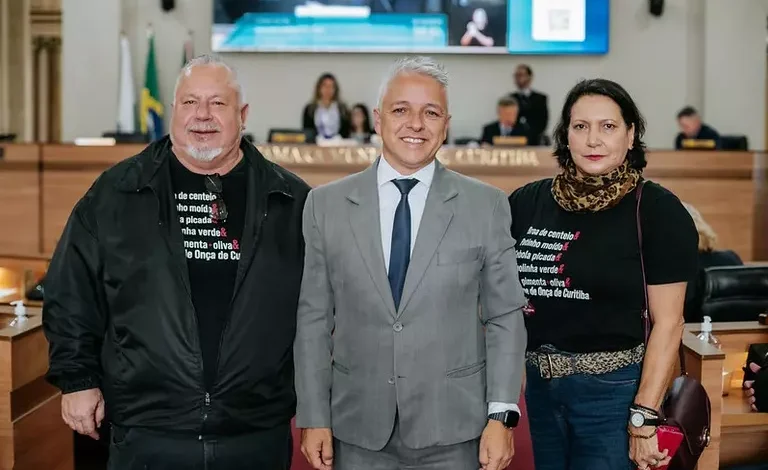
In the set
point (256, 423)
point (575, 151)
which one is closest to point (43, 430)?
point (256, 423)

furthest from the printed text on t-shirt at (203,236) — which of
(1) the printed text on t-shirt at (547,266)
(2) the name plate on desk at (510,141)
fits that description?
(2) the name plate on desk at (510,141)

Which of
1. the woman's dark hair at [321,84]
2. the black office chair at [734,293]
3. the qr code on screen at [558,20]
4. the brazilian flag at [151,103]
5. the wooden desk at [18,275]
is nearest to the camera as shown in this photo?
the black office chair at [734,293]

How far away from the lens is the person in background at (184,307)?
6.88ft

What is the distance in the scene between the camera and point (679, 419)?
2.16 meters

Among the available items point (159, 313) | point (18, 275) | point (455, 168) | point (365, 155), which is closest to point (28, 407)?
point (159, 313)

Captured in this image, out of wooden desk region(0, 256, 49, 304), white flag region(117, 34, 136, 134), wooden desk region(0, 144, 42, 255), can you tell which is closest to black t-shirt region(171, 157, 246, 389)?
wooden desk region(0, 256, 49, 304)

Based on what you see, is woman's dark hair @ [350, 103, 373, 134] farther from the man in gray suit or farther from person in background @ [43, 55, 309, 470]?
the man in gray suit

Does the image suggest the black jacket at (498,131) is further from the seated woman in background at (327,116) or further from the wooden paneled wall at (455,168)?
the seated woman in background at (327,116)

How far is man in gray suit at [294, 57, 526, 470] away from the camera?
1.95m

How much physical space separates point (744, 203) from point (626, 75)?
101 inches

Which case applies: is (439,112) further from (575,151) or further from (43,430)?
(43,430)

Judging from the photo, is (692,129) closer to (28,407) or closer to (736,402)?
(736,402)

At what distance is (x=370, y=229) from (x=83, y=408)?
2.76ft

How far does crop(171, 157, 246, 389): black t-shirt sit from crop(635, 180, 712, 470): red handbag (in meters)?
1.01
